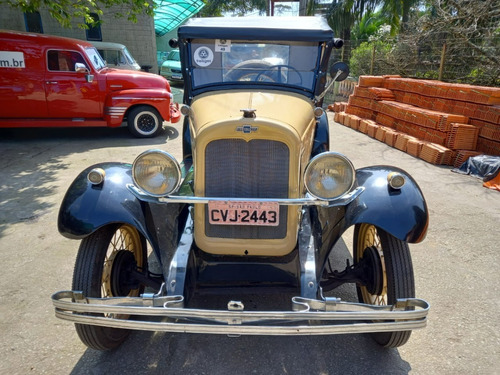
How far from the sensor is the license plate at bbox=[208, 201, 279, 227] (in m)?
2.25

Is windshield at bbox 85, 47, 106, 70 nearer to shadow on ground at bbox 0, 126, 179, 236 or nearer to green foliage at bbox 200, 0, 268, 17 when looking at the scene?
shadow on ground at bbox 0, 126, 179, 236

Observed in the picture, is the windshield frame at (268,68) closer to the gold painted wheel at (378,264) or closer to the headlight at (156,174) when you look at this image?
the headlight at (156,174)

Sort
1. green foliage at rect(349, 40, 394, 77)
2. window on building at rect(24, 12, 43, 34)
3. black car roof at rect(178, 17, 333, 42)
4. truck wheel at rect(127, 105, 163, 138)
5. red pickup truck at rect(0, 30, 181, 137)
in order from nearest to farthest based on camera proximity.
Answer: black car roof at rect(178, 17, 333, 42)
red pickup truck at rect(0, 30, 181, 137)
truck wheel at rect(127, 105, 163, 138)
green foliage at rect(349, 40, 394, 77)
window on building at rect(24, 12, 43, 34)

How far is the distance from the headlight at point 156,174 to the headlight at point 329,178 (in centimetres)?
82

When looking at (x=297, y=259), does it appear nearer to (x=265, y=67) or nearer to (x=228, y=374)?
(x=228, y=374)

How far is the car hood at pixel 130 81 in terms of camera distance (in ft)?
26.5

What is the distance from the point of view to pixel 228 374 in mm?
2354

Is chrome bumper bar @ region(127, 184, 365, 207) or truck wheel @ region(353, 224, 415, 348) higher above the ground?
chrome bumper bar @ region(127, 184, 365, 207)

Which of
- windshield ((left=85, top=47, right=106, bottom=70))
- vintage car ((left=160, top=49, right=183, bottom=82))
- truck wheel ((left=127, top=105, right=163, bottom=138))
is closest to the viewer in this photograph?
windshield ((left=85, top=47, right=106, bottom=70))

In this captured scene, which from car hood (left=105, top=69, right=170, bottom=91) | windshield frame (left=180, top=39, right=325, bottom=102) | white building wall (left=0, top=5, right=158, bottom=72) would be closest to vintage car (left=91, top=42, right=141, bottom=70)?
white building wall (left=0, top=5, right=158, bottom=72)

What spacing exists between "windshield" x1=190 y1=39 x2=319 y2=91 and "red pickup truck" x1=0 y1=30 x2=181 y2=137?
17.4 ft

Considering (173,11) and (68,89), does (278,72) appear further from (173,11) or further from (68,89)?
(173,11)

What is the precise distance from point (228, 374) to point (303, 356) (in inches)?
20.4

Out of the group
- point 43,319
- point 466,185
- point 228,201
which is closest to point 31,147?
point 43,319
